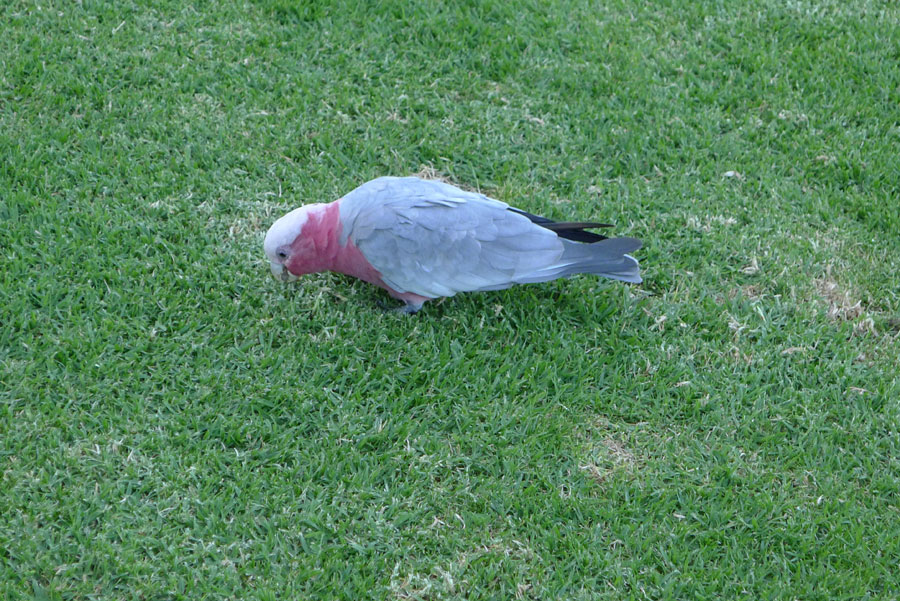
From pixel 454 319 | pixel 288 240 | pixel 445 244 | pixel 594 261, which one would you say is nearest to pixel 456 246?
pixel 445 244

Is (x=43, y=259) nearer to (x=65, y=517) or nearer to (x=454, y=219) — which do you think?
(x=65, y=517)

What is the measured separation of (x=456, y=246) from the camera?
11.2 ft

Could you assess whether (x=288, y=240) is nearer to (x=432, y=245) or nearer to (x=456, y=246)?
(x=432, y=245)


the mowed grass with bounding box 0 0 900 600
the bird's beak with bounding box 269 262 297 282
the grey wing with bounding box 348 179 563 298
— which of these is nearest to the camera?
the mowed grass with bounding box 0 0 900 600

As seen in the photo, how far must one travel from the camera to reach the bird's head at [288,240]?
11.3 feet

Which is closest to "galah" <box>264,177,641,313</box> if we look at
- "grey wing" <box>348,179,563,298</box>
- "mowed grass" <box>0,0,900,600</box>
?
"grey wing" <box>348,179,563,298</box>

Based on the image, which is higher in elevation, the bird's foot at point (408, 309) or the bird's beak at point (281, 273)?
the bird's beak at point (281, 273)

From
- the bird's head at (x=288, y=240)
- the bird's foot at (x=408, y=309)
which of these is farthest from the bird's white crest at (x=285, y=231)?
the bird's foot at (x=408, y=309)

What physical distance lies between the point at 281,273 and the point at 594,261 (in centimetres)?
141

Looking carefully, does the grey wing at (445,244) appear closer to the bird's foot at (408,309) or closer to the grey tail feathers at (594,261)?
the grey tail feathers at (594,261)

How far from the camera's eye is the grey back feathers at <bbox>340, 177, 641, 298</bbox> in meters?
3.43

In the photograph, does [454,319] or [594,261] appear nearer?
[594,261]

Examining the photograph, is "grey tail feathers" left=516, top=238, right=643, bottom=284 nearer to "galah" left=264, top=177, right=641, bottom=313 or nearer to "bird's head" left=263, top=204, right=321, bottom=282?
"galah" left=264, top=177, right=641, bottom=313

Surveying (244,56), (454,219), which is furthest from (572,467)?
(244,56)
